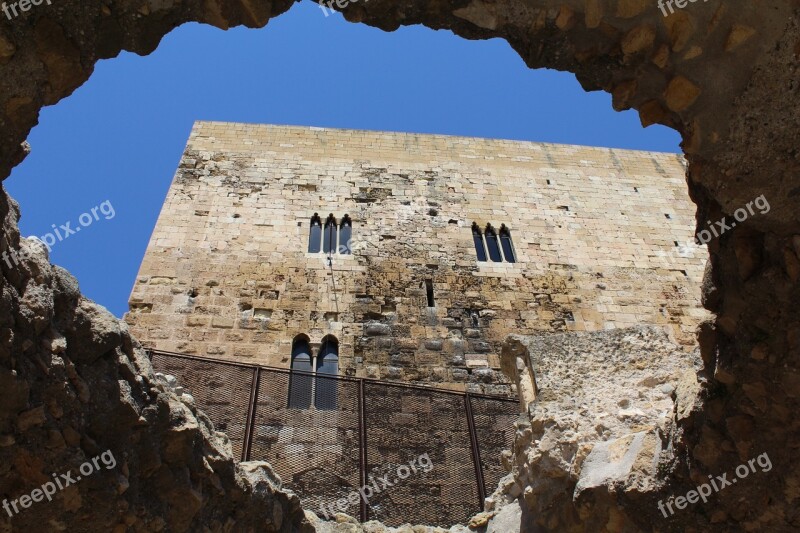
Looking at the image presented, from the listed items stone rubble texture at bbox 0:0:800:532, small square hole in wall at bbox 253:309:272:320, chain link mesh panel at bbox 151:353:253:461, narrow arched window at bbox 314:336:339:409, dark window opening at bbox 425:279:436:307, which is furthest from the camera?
dark window opening at bbox 425:279:436:307

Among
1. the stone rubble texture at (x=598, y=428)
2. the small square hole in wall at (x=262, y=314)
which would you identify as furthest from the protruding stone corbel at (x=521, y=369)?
the small square hole in wall at (x=262, y=314)

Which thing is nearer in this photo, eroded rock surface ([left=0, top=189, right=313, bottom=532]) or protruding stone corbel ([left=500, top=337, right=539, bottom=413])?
eroded rock surface ([left=0, top=189, right=313, bottom=532])

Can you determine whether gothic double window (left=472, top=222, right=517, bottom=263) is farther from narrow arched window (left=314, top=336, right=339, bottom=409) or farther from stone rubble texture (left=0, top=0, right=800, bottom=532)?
stone rubble texture (left=0, top=0, right=800, bottom=532)

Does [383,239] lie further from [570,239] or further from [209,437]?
[209,437]

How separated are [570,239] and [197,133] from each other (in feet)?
23.1

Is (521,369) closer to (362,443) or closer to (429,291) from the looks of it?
(362,443)

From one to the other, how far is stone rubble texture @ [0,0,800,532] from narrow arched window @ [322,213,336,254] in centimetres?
742

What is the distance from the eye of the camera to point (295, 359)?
910 cm

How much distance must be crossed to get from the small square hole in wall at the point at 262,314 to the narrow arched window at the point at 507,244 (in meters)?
3.99

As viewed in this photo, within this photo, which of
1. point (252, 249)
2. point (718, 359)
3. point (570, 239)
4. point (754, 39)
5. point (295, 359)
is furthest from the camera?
point (570, 239)

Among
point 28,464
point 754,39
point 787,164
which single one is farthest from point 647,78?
point 28,464

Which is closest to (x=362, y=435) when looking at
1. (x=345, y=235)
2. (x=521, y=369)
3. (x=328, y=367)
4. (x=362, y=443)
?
(x=362, y=443)

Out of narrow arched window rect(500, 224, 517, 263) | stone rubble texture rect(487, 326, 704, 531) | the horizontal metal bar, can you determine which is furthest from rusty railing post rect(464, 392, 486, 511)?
narrow arched window rect(500, 224, 517, 263)

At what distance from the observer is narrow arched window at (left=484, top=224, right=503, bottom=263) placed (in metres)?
11.1
